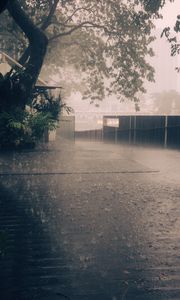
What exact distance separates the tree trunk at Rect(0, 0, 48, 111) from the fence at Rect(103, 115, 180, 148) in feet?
27.2

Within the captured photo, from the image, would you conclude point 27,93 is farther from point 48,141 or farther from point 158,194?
point 158,194

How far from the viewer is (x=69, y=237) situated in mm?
4473

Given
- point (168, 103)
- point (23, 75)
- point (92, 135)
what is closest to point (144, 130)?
point (92, 135)

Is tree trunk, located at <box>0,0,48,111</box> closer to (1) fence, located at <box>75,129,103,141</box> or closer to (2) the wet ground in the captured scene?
(2) the wet ground

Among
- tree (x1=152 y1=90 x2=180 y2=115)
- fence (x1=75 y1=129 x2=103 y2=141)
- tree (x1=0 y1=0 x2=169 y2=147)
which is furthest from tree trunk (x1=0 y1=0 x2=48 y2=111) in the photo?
tree (x1=152 y1=90 x2=180 y2=115)

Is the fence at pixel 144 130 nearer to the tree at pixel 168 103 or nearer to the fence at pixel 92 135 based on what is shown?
the fence at pixel 92 135

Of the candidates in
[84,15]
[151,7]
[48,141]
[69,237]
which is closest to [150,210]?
[69,237]

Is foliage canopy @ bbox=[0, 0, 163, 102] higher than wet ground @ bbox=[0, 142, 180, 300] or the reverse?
higher

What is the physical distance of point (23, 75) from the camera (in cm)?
1439

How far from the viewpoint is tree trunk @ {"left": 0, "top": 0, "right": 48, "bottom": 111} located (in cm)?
1386

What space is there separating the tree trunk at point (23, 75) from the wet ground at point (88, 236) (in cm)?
568

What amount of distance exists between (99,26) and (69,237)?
78.8 ft

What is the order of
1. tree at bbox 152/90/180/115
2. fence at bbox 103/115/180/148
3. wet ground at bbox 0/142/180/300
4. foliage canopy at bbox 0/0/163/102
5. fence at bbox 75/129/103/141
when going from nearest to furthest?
wet ground at bbox 0/142/180/300, fence at bbox 103/115/180/148, foliage canopy at bbox 0/0/163/102, fence at bbox 75/129/103/141, tree at bbox 152/90/180/115

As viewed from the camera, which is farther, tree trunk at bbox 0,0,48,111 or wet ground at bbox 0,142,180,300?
tree trunk at bbox 0,0,48,111
